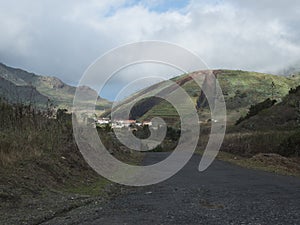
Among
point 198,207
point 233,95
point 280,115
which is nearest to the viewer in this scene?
point 198,207

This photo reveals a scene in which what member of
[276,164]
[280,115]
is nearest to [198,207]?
[276,164]

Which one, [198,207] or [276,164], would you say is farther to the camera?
[276,164]

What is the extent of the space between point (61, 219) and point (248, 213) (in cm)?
356

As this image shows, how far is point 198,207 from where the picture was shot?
8648 mm

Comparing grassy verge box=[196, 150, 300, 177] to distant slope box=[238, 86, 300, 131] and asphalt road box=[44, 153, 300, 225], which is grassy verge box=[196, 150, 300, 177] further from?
distant slope box=[238, 86, 300, 131]

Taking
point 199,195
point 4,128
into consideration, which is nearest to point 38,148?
point 4,128

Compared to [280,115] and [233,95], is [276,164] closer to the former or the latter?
[280,115]

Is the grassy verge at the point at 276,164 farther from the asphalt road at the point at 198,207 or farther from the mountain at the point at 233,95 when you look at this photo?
the mountain at the point at 233,95

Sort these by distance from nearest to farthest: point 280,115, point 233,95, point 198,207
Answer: point 198,207, point 280,115, point 233,95

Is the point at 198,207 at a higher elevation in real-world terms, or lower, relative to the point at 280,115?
lower

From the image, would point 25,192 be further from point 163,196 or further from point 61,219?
point 163,196

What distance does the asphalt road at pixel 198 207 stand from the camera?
722cm

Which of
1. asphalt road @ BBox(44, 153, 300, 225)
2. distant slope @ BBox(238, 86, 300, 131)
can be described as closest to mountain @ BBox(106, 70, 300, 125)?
distant slope @ BBox(238, 86, 300, 131)

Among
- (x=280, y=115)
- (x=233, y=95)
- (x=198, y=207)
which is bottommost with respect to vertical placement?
(x=198, y=207)
